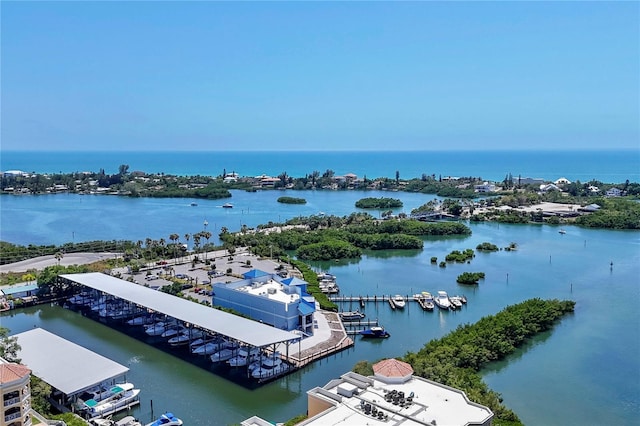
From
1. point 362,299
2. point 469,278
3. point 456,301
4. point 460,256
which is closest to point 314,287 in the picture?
point 362,299

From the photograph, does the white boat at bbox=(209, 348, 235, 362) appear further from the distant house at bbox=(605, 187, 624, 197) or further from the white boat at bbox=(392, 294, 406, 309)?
the distant house at bbox=(605, 187, 624, 197)

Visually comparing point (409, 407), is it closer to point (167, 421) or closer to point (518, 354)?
point (167, 421)

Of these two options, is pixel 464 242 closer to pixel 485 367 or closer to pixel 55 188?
pixel 485 367

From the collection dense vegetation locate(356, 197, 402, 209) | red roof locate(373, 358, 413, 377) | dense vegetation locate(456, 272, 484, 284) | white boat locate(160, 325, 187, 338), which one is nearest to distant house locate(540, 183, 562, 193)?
dense vegetation locate(356, 197, 402, 209)

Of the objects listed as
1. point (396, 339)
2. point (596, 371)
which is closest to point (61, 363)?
point (396, 339)

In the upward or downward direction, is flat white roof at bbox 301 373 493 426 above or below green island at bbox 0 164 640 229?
below

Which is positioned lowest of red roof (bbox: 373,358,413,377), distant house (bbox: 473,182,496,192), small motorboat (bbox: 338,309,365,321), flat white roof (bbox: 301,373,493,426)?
small motorboat (bbox: 338,309,365,321)

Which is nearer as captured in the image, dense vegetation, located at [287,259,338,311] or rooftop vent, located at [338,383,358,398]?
rooftop vent, located at [338,383,358,398]
